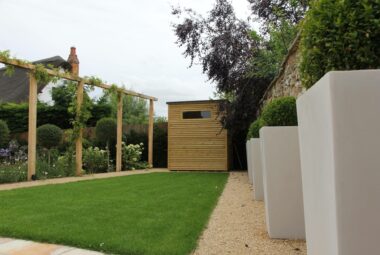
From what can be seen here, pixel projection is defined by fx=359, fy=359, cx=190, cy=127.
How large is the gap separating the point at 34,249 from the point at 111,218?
1.13 meters

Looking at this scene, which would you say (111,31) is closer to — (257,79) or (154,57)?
(154,57)

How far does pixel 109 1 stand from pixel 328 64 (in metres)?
8.30

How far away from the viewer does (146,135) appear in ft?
47.6

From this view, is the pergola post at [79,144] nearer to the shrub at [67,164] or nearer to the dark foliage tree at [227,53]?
the shrub at [67,164]

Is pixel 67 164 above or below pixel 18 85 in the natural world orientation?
below

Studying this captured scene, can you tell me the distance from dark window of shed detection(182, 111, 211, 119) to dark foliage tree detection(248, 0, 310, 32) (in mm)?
3936

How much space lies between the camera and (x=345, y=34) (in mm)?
1728

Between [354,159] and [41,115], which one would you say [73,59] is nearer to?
[41,115]

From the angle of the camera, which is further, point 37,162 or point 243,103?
point 243,103

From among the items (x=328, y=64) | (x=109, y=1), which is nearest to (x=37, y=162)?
(x=109, y=1)

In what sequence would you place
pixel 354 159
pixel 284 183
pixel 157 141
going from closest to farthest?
pixel 354 159 → pixel 284 183 → pixel 157 141

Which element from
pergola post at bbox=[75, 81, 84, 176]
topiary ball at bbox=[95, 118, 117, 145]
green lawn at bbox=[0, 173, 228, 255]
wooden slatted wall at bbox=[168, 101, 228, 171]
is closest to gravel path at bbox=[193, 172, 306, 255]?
green lawn at bbox=[0, 173, 228, 255]

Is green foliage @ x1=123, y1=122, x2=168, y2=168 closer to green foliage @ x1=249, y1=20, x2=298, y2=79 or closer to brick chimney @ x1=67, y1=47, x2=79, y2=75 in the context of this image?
green foliage @ x1=249, y1=20, x2=298, y2=79

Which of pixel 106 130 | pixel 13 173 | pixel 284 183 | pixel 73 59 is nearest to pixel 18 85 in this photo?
pixel 73 59
